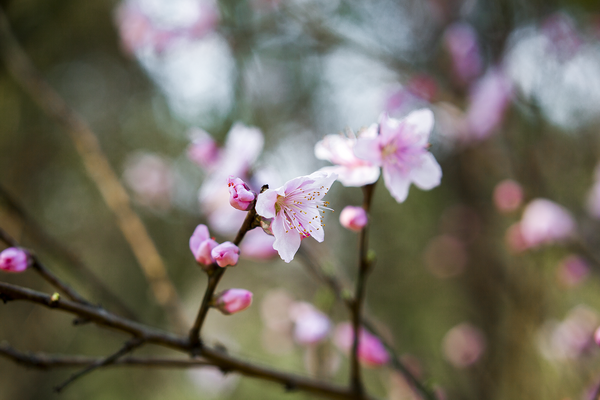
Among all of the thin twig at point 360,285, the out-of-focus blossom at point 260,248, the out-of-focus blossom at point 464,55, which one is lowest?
the out-of-focus blossom at point 464,55

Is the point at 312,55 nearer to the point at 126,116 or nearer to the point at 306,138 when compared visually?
the point at 306,138

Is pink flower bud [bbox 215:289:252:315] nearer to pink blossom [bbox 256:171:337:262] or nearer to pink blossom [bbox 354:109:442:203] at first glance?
pink blossom [bbox 256:171:337:262]

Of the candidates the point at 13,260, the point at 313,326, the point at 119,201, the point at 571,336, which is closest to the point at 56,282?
the point at 13,260

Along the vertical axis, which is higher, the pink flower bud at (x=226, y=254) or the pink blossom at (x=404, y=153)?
the pink flower bud at (x=226, y=254)

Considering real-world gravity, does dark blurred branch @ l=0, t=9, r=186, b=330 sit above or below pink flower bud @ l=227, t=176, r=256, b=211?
below

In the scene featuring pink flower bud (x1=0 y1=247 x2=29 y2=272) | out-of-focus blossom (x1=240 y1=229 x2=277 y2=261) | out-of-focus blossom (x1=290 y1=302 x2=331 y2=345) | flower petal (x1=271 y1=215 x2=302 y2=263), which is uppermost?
pink flower bud (x1=0 y1=247 x2=29 y2=272)

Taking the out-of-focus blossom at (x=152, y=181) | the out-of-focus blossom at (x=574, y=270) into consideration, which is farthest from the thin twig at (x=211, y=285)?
the out-of-focus blossom at (x=152, y=181)

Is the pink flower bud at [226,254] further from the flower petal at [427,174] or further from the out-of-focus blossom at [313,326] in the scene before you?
the out-of-focus blossom at [313,326]

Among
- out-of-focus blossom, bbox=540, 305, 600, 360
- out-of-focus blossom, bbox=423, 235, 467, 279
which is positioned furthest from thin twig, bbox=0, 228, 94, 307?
out-of-focus blossom, bbox=423, 235, 467, 279

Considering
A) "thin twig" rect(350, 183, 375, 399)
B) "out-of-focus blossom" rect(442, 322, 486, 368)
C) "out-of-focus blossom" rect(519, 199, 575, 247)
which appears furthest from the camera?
"out-of-focus blossom" rect(442, 322, 486, 368)
